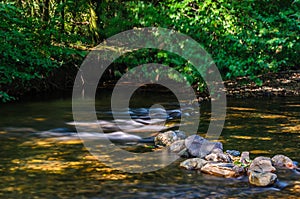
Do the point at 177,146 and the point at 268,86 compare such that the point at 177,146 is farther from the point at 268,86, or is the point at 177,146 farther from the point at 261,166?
the point at 268,86

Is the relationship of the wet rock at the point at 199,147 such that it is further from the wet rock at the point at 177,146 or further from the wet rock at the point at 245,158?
the wet rock at the point at 245,158

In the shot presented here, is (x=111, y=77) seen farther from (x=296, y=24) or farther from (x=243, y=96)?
(x=296, y=24)

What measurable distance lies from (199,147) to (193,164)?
0.75 metres

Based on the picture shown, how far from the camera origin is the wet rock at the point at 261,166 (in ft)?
21.2

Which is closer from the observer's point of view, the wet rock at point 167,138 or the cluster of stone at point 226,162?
the cluster of stone at point 226,162

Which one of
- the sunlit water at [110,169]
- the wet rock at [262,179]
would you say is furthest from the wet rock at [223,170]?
the wet rock at [262,179]

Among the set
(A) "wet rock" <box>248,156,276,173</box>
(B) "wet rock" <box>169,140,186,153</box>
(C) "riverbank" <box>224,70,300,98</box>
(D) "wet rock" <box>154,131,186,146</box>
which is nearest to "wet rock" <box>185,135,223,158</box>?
(B) "wet rock" <box>169,140,186,153</box>

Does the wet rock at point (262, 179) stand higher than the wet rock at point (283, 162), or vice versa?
the wet rock at point (283, 162)

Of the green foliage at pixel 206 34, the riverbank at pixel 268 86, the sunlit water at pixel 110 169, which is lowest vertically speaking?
the sunlit water at pixel 110 169

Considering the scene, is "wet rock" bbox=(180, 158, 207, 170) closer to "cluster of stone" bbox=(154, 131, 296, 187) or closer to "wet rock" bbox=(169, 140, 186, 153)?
"cluster of stone" bbox=(154, 131, 296, 187)

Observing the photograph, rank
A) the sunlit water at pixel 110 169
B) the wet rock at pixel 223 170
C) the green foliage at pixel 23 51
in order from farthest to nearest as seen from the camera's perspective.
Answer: the green foliage at pixel 23 51
the wet rock at pixel 223 170
the sunlit water at pixel 110 169

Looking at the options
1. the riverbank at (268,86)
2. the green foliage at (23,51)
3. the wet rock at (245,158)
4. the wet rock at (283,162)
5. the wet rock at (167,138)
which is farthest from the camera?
the riverbank at (268,86)

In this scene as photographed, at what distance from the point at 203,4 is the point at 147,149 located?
17.5 feet

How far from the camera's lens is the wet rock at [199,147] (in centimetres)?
749
